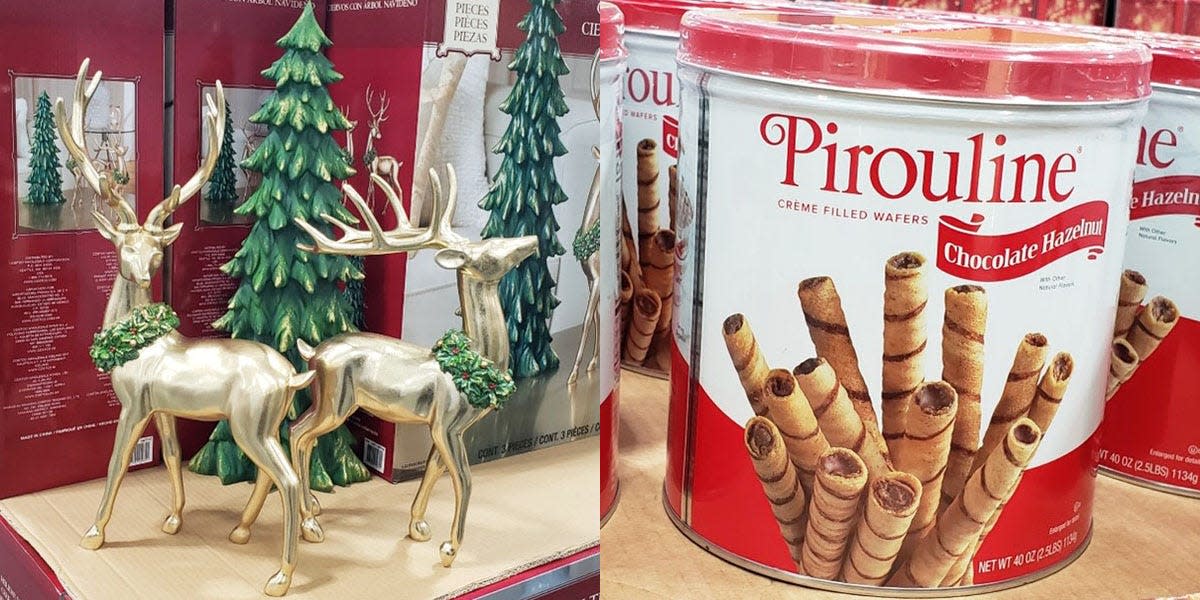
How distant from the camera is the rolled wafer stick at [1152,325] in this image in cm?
90

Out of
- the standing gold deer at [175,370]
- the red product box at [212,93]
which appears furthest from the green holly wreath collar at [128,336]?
the red product box at [212,93]

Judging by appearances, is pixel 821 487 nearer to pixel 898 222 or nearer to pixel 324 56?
pixel 898 222

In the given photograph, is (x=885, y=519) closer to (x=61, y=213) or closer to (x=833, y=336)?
(x=833, y=336)

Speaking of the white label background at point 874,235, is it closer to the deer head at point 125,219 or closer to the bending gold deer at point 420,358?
the bending gold deer at point 420,358

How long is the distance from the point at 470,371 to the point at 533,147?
5.8 inches

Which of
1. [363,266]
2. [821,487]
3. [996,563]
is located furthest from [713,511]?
[363,266]

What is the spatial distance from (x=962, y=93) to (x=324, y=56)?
16.1 inches

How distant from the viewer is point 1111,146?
0.68 metres

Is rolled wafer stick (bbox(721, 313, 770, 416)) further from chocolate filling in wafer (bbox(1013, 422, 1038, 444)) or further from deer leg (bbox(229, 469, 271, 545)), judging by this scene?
deer leg (bbox(229, 469, 271, 545))

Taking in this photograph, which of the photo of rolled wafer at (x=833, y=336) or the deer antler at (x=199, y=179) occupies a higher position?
the deer antler at (x=199, y=179)

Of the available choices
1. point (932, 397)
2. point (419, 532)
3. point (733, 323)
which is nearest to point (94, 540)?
point (419, 532)

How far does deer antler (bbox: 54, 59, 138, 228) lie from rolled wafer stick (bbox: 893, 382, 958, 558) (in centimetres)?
49

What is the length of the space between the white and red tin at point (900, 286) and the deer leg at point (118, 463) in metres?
0.37

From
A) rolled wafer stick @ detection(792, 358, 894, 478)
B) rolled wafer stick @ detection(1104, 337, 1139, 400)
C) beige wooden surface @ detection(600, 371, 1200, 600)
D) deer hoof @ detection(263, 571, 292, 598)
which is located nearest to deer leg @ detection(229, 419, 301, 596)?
deer hoof @ detection(263, 571, 292, 598)
